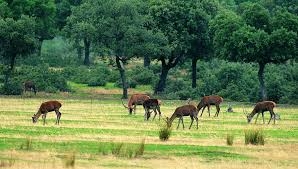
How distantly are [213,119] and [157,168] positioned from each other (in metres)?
23.5

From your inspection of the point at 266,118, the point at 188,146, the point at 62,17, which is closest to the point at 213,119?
the point at 266,118

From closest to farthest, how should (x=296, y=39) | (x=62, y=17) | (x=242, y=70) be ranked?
(x=296, y=39) → (x=242, y=70) → (x=62, y=17)

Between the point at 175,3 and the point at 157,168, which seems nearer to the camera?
the point at 157,168

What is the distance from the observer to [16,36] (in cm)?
7850

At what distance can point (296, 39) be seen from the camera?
75.8m

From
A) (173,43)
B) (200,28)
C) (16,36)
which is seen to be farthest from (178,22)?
(16,36)

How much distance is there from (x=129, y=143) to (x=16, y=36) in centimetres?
4327

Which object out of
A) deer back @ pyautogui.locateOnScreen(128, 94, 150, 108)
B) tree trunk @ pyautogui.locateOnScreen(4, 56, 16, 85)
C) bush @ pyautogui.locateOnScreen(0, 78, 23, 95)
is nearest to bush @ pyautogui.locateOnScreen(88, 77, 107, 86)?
tree trunk @ pyautogui.locateOnScreen(4, 56, 16, 85)

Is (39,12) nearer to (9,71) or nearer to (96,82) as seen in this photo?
(96,82)

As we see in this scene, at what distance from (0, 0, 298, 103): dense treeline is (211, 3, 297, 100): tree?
9cm

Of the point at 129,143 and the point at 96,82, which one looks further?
Answer: the point at 96,82

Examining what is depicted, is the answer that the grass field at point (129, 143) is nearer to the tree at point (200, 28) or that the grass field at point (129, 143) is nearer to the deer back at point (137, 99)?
the deer back at point (137, 99)

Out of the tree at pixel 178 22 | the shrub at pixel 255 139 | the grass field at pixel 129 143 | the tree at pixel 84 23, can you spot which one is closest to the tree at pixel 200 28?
the tree at pixel 178 22

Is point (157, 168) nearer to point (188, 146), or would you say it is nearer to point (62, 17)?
point (188, 146)
